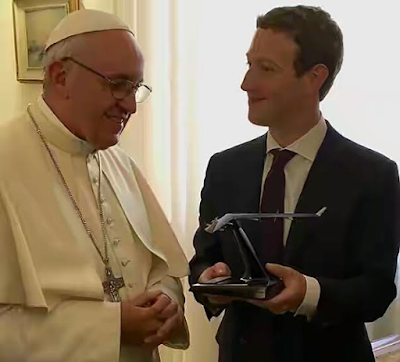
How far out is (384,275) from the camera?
5.33 ft

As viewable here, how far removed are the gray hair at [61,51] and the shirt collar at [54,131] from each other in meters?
0.06

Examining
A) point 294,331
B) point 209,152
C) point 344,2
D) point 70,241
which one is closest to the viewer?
point 70,241

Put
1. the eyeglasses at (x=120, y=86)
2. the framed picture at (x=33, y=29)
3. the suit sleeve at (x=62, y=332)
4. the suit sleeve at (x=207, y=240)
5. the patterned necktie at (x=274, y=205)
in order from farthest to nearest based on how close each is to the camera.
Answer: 1. the framed picture at (x=33, y=29)
2. the suit sleeve at (x=207, y=240)
3. the patterned necktie at (x=274, y=205)
4. the eyeglasses at (x=120, y=86)
5. the suit sleeve at (x=62, y=332)

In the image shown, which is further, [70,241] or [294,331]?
[294,331]

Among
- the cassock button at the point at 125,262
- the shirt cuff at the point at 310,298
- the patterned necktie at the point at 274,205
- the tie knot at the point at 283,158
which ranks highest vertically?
the tie knot at the point at 283,158

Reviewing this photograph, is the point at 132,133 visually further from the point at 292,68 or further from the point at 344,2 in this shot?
the point at 292,68

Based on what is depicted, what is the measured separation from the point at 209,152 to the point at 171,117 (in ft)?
0.69

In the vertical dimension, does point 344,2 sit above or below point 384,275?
above

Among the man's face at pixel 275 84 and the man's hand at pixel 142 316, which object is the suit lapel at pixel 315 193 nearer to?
the man's face at pixel 275 84

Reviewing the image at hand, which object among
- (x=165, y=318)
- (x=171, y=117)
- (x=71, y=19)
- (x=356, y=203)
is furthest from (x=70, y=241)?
(x=171, y=117)

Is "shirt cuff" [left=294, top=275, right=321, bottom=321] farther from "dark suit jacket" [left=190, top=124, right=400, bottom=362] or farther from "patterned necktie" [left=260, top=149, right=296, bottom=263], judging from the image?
"patterned necktie" [left=260, top=149, right=296, bottom=263]

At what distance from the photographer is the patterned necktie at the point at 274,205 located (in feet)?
5.44

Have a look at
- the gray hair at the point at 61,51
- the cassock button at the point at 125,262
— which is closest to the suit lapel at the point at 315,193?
the cassock button at the point at 125,262

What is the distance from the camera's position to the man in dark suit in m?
1.62
